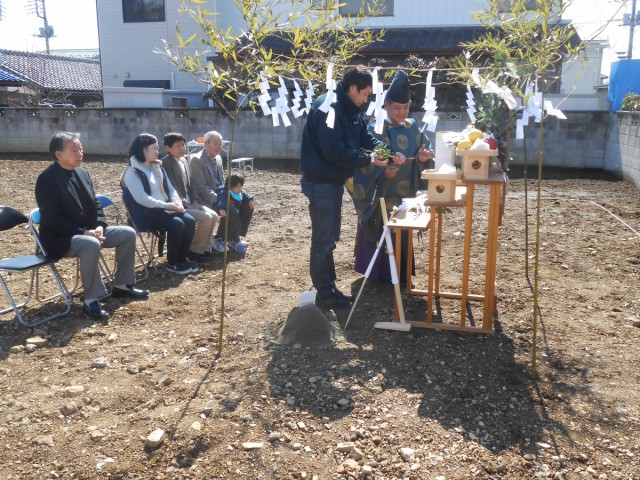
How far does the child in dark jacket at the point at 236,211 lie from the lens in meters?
6.11

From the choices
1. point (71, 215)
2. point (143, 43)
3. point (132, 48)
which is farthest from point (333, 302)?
point (132, 48)

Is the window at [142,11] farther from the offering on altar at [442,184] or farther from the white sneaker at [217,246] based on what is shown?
the offering on altar at [442,184]

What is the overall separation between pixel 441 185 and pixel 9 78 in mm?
22825

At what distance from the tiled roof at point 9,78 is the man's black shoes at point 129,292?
20.8 meters

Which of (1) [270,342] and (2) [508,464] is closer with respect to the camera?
(2) [508,464]

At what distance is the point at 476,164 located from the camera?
3.84 m

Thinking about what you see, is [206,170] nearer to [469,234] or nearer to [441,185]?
[441,185]

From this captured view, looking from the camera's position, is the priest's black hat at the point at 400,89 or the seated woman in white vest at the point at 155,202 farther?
the seated woman in white vest at the point at 155,202

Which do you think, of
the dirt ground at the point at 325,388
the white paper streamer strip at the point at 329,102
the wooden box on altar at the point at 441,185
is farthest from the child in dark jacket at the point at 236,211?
the wooden box on altar at the point at 441,185

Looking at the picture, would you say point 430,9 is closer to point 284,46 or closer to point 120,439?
point 284,46

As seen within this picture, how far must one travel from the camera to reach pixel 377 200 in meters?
4.67

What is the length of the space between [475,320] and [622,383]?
45.6 inches

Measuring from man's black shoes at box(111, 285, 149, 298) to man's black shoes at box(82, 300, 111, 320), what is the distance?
0.40 meters

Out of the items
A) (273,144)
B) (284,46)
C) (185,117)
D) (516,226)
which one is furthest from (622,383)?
(284,46)
